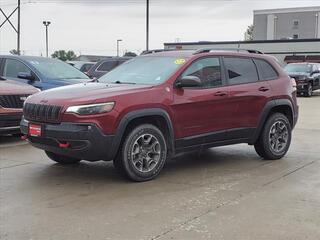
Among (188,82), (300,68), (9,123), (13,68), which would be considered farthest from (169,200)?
(300,68)

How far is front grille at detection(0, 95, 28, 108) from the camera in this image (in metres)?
9.59

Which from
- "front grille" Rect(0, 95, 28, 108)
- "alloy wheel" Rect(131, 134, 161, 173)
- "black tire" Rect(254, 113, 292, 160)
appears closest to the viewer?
"alloy wheel" Rect(131, 134, 161, 173)

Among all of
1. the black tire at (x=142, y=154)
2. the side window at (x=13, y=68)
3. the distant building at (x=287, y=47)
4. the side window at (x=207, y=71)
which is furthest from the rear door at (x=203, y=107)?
the distant building at (x=287, y=47)

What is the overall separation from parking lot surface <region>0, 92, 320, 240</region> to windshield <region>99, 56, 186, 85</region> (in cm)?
127

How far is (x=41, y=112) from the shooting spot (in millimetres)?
6566

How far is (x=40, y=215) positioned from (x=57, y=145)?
135 centimetres

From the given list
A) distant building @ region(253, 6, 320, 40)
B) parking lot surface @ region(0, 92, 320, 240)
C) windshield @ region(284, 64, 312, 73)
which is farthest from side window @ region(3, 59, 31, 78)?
distant building @ region(253, 6, 320, 40)

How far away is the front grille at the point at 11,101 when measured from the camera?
378 inches

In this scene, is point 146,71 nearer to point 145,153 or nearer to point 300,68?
point 145,153

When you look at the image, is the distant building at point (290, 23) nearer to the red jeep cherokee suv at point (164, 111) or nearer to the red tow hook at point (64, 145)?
the red jeep cherokee suv at point (164, 111)

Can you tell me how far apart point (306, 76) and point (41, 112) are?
2073cm

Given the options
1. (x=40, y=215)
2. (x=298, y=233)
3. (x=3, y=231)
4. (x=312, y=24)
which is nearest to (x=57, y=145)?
(x=40, y=215)

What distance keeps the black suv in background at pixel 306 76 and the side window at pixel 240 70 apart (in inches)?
699

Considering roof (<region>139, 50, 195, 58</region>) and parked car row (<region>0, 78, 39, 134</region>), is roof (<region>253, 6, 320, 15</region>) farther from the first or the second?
roof (<region>139, 50, 195, 58</region>)
